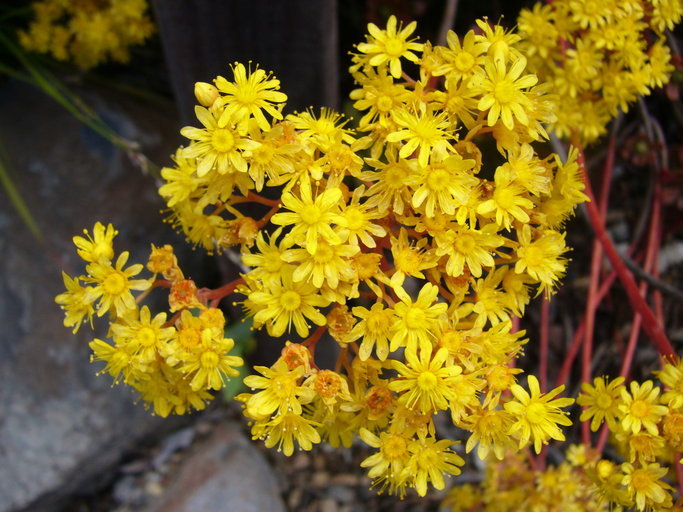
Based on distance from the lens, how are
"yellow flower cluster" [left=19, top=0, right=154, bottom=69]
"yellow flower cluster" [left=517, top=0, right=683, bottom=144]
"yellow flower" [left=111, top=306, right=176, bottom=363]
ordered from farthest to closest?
"yellow flower cluster" [left=19, top=0, right=154, bottom=69]
"yellow flower cluster" [left=517, top=0, right=683, bottom=144]
"yellow flower" [left=111, top=306, right=176, bottom=363]

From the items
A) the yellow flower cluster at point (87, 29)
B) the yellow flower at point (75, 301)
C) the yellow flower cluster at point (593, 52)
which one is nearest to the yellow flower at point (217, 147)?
the yellow flower at point (75, 301)

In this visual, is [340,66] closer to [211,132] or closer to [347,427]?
[211,132]

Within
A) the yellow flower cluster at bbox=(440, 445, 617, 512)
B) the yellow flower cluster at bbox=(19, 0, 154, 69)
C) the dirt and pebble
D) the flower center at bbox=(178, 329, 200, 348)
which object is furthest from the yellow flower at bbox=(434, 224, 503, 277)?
the yellow flower cluster at bbox=(19, 0, 154, 69)

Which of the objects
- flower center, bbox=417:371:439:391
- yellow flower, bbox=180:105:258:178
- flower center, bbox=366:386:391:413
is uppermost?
yellow flower, bbox=180:105:258:178

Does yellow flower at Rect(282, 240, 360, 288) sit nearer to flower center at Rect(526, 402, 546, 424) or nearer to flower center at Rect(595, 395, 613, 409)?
flower center at Rect(526, 402, 546, 424)

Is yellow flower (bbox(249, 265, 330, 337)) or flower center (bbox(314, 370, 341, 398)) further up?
yellow flower (bbox(249, 265, 330, 337))

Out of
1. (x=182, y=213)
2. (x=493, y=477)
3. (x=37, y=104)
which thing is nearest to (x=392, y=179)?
(x=182, y=213)

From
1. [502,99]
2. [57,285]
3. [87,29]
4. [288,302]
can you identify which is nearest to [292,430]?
[288,302]
